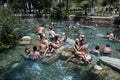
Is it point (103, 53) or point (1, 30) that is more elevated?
point (1, 30)

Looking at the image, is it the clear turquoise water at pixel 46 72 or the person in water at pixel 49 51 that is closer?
the clear turquoise water at pixel 46 72

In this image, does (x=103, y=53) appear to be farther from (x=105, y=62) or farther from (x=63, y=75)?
(x=63, y=75)

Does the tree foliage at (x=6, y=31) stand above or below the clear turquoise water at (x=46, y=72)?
above

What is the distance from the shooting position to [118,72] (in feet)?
49.6

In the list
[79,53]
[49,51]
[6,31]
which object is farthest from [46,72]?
[6,31]

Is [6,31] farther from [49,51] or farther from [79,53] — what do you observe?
[79,53]

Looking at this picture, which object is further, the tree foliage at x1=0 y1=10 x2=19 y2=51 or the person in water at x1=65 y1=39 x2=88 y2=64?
the tree foliage at x1=0 y1=10 x2=19 y2=51

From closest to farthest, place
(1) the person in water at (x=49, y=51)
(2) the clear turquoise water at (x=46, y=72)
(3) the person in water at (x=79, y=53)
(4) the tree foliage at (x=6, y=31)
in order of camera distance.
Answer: (2) the clear turquoise water at (x=46, y=72) → (3) the person in water at (x=79, y=53) → (1) the person in water at (x=49, y=51) → (4) the tree foliage at (x=6, y=31)

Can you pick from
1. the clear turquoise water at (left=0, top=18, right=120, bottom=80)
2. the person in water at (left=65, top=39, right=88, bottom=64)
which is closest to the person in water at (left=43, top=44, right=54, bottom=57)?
the clear turquoise water at (left=0, top=18, right=120, bottom=80)

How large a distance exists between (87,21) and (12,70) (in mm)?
25391

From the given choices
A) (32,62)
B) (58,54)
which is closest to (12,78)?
(32,62)

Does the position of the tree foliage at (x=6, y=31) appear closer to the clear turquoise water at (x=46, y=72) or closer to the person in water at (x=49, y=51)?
the clear turquoise water at (x=46, y=72)

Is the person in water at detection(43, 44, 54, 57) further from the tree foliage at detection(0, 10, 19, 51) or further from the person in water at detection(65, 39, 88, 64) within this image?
the tree foliage at detection(0, 10, 19, 51)

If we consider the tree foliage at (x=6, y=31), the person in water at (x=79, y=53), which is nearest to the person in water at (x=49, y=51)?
the person in water at (x=79, y=53)
